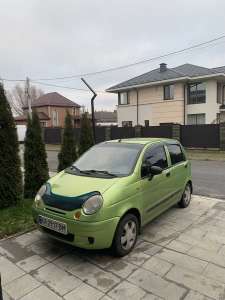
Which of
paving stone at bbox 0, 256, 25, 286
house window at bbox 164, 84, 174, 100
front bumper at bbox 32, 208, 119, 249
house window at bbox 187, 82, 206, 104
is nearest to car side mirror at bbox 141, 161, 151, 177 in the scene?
front bumper at bbox 32, 208, 119, 249

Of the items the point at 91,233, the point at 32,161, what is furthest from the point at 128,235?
the point at 32,161

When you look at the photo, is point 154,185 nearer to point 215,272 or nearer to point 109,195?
point 109,195

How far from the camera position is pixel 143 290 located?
285cm

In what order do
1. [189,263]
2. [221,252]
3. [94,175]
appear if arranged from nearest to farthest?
1. [189,263]
2. [221,252]
3. [94,175]

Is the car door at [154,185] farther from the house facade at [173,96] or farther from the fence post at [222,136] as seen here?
the house facade at [173,96]

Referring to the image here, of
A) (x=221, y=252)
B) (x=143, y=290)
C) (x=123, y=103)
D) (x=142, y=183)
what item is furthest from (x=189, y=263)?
(x=123, y=103)

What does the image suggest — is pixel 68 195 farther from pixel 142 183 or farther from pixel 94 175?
pixel 142 183

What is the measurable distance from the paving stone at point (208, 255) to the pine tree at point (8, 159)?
3.73 m

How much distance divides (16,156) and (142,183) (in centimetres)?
304

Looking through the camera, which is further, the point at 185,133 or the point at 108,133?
the point at 108,133

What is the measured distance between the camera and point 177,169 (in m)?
5.13

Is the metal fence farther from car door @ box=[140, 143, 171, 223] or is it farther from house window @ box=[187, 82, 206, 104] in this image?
car door @ box=[140, 143, 171, 223]

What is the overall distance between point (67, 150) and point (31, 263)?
15.0ft

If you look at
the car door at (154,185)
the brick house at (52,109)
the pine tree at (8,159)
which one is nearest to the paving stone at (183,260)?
the car door at (154,185)
